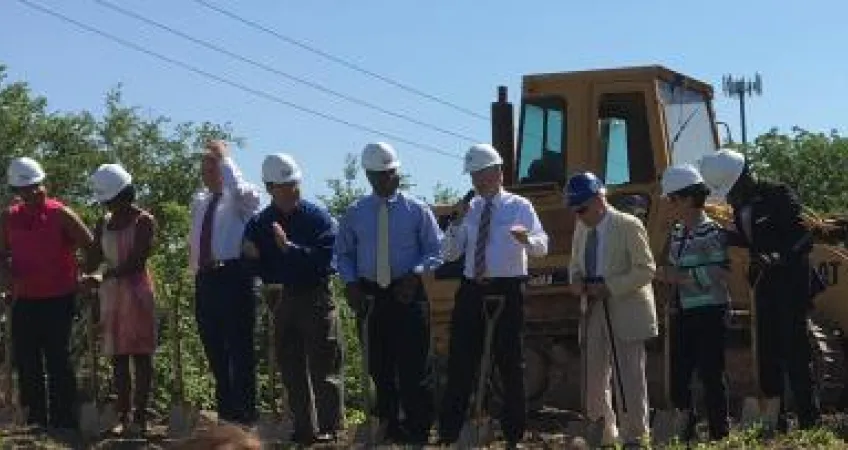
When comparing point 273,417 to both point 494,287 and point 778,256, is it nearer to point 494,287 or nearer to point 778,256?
point 494,287

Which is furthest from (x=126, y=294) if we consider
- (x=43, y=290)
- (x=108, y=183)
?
(x=108, y=183)

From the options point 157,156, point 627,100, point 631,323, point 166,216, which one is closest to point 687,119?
point 627,100

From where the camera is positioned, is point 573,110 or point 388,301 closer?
point 388,301

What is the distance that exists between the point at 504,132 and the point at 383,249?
2.95 m

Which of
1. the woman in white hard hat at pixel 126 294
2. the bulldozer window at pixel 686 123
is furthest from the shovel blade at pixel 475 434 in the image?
the bulldozer window at pixel 686 123

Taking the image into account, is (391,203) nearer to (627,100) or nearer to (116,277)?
(116,277)

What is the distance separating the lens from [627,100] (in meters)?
11.5

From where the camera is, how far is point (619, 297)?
8.55 meters

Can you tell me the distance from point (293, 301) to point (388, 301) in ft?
1.93

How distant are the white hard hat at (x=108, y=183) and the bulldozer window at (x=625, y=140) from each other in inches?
151

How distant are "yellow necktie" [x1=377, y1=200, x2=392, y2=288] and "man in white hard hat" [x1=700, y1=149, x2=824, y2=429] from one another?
1930 millimetres

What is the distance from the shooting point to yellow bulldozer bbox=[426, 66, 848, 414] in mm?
11219

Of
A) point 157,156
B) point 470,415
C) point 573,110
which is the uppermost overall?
point 157,156

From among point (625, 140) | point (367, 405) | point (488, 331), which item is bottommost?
point (367, 405)
